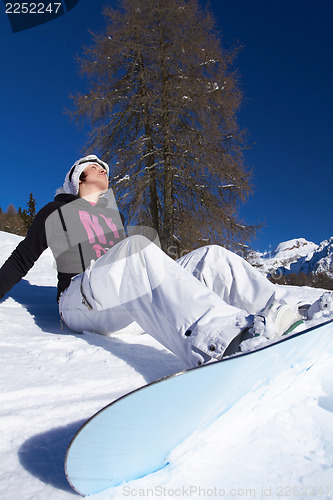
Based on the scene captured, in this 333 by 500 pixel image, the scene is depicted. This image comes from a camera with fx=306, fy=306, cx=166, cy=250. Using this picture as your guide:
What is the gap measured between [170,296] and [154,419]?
482 mm

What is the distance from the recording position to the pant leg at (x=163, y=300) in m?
0.95

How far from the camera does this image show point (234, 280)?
61.0 inches

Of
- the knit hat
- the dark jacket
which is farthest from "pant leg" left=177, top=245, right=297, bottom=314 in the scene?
the knit hat

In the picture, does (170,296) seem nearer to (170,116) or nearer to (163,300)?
(163,300)

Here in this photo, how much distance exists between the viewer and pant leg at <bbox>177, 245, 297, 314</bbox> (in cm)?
146

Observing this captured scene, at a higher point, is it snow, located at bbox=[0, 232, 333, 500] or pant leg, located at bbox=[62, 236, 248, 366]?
pant leg, located at bbox=[62, 236, 248, 366]

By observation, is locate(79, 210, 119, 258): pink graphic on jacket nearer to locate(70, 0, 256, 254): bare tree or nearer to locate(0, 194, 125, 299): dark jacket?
locate(0, 194, 125, 299): dark jacket

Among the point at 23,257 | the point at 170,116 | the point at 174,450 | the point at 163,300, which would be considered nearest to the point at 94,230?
the point at 23,257

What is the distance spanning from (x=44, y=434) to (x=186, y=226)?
5557 millimetres

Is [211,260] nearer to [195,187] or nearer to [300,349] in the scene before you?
[300,349]

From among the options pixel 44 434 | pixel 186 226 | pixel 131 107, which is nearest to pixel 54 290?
pixel 44 434

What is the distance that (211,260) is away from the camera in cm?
163

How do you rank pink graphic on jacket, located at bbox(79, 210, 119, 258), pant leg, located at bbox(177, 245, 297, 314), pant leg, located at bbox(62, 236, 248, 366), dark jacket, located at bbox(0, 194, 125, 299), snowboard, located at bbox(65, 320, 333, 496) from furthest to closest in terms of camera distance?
1. pink graphic on jacket, located at bbox(79, 210, 119, 258)
2. dark jacket, located at bbox(0, 194, 125, 299)
3. pant leg, located at bbox(177, 245, 297, 314)
4. pant leg, located at bbox(62, 236, 248, 366)
5. snowboard, located at bbox(65, 320, 333, 496)

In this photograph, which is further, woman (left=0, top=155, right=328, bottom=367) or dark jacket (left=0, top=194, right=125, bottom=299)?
dark jacket (left=0, top=194, right=125, bottom=299)
